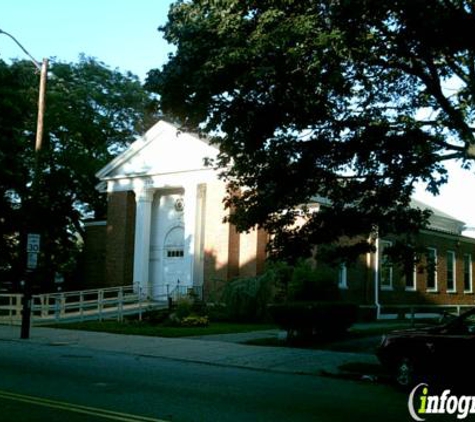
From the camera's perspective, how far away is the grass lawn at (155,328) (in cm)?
2152

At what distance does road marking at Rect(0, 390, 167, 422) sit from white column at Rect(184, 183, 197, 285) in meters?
21.7

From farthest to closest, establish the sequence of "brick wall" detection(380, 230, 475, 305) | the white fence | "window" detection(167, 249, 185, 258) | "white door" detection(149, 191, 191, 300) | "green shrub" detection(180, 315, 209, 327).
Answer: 1. "brick wall" detection(380, 230, 475, 305)
2. "window" detection(167, 249, 185, 258)
3. "white door" detection(149, 191, 191, 300)
4. the white fence
5. "green shrub" detection(180, 315, 209, 327)

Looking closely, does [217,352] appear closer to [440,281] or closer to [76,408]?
[76,408]

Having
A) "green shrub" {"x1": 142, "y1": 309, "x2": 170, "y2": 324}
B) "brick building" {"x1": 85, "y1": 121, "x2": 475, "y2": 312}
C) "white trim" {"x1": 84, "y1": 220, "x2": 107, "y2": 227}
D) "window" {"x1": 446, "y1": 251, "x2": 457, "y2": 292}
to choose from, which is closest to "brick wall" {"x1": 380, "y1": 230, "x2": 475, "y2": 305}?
"brick building" {"x1": 85, "y1": 121, "x2": 475, "y2": 312}

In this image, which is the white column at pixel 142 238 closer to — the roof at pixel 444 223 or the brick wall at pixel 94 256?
the brick wall at pixel 94 256

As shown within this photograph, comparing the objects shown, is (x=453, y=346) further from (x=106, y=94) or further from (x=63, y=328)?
(x=106, y=94)

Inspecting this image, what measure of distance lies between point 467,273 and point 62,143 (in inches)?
952

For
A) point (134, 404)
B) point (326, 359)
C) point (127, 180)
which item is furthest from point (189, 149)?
point (134, 404)

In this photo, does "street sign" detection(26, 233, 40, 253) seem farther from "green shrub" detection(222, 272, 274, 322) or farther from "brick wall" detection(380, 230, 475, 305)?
"brick wall" detection(380, 230, 475, 305)

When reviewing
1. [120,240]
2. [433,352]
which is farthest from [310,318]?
[120,240]

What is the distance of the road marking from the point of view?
7.93m

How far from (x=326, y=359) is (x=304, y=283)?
9.16 m

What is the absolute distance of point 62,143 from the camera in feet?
121

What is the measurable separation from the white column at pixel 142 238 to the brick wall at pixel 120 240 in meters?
0.72
